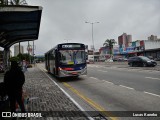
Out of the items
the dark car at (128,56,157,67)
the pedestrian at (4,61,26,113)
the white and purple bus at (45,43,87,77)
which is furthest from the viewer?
the dark car at (128,56,157,67)

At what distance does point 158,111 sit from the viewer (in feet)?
20.9

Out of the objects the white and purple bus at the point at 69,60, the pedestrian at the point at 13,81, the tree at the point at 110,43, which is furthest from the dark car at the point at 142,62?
the tree at the point at 110,43

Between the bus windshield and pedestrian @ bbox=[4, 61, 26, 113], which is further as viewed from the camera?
the bus windshield

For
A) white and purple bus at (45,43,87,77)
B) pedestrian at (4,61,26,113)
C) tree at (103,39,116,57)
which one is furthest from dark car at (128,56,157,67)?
tree at (103,39,116,57)

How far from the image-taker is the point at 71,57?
1600cm

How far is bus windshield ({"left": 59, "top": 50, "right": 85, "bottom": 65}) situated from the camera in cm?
1578

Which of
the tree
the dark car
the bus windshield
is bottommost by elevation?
the dark car

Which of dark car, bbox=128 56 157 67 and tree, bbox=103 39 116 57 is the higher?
tree, bbox=103 39 116 57

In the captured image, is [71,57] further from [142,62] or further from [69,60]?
[142,62]

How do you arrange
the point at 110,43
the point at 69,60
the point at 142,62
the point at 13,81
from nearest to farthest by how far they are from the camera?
the point at 13,81, the point at 69,60, the point at 142,62, the point at 110,43

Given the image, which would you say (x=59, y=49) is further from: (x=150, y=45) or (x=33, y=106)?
(x=150, y=45)

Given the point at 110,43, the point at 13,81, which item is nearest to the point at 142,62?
the point at 13,81

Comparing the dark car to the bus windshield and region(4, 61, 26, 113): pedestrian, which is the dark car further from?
region(4, 61, 26, 113): pedestrian

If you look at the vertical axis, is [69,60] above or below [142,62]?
above
